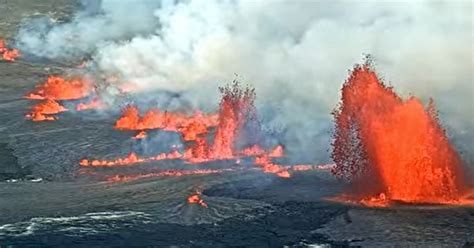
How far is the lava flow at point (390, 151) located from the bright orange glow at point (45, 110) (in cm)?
2444

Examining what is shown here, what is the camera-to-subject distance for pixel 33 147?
5659cm

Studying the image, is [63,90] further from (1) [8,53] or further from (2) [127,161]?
(2) [127,161]

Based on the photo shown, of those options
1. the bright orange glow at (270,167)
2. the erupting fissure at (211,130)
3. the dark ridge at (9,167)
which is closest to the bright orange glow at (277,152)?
the erupting fissure at (211,130)

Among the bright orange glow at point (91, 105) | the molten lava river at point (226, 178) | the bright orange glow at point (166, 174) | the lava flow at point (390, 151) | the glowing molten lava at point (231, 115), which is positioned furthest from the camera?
the bright orange glow at point (91, 105)

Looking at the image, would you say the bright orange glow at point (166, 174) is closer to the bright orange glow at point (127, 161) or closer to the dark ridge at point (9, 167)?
the bright orange glow at point (127, 161)

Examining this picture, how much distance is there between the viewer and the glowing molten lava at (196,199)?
141ft

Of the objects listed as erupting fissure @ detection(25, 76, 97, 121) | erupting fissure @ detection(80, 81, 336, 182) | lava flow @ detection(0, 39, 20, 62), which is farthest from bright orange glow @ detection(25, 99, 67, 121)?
lava flow @ detection(0, 39, 20, 62)

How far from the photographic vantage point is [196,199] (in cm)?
4378

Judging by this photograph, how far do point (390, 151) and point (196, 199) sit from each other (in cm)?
1258

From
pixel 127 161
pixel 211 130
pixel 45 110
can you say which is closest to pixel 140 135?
pixel 211 130

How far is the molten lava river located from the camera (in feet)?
127

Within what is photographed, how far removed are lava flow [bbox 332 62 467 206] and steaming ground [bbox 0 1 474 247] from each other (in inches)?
83.7

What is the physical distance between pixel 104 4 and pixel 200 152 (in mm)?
61371

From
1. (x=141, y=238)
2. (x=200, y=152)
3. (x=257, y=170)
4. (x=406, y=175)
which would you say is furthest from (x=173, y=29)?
(x=141, y=238)
